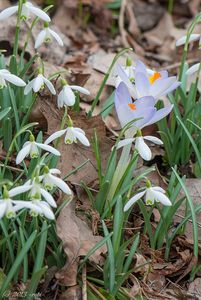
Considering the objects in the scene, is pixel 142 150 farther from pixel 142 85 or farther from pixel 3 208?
pixel 3 208

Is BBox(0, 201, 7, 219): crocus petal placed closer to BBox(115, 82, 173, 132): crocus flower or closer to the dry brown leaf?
the dry brown leaf

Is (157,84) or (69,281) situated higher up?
(157,84)

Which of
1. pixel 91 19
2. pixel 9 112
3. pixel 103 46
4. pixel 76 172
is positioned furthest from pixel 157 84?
pixel 91 19

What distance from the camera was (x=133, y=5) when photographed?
21.3 ft

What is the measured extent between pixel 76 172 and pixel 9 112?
1.71 ft

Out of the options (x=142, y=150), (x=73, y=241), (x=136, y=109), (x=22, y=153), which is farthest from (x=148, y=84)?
(x=73, y=241)

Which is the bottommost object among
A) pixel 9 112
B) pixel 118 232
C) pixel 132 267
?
pixel 132 267

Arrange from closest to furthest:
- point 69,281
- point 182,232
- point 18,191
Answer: point 18,191 < point 69,281 < point 182,232

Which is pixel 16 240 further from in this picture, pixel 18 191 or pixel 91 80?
pixel 91 80

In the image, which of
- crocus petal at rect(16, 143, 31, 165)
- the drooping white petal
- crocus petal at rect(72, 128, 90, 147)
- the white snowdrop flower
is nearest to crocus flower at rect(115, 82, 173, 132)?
crocus petal at rect(72, 128, 90, 147)

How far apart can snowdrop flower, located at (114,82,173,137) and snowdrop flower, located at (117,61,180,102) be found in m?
0.09

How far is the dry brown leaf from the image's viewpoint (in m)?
2.86

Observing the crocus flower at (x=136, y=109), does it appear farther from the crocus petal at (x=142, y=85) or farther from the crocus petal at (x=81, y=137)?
the crocus petal at (x=81, y=137)

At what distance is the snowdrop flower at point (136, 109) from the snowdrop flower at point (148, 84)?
94 millimetres
